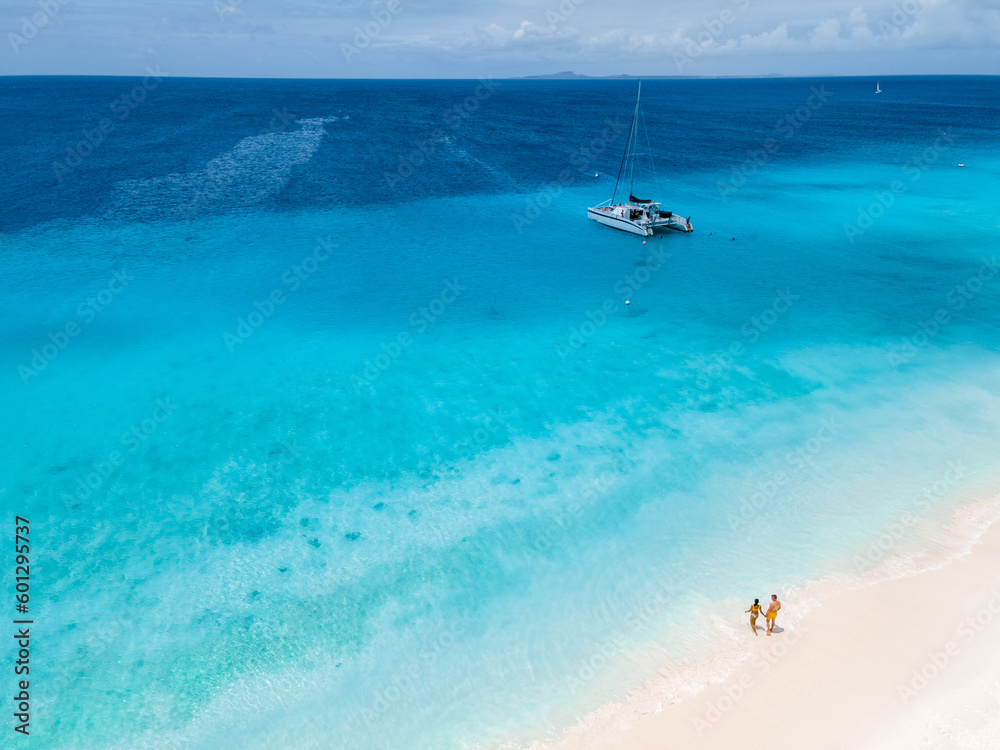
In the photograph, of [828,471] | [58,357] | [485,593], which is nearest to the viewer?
[485,593]

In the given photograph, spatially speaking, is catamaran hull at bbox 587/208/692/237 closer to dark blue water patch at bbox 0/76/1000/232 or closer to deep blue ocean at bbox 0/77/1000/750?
deep blue ocean at bbox 0/77/1000/750

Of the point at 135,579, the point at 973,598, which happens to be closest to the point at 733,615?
the point at 973,598

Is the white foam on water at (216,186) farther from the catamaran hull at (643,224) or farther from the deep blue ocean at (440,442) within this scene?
the catamaran hull at (643,224)

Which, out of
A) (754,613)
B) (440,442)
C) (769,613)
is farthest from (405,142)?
(769,613)

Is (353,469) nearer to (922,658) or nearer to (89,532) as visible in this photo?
(89,532)

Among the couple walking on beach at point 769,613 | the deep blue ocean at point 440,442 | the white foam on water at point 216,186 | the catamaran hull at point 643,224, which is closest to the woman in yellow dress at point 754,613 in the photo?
the couple walking on beach at point 769,613
